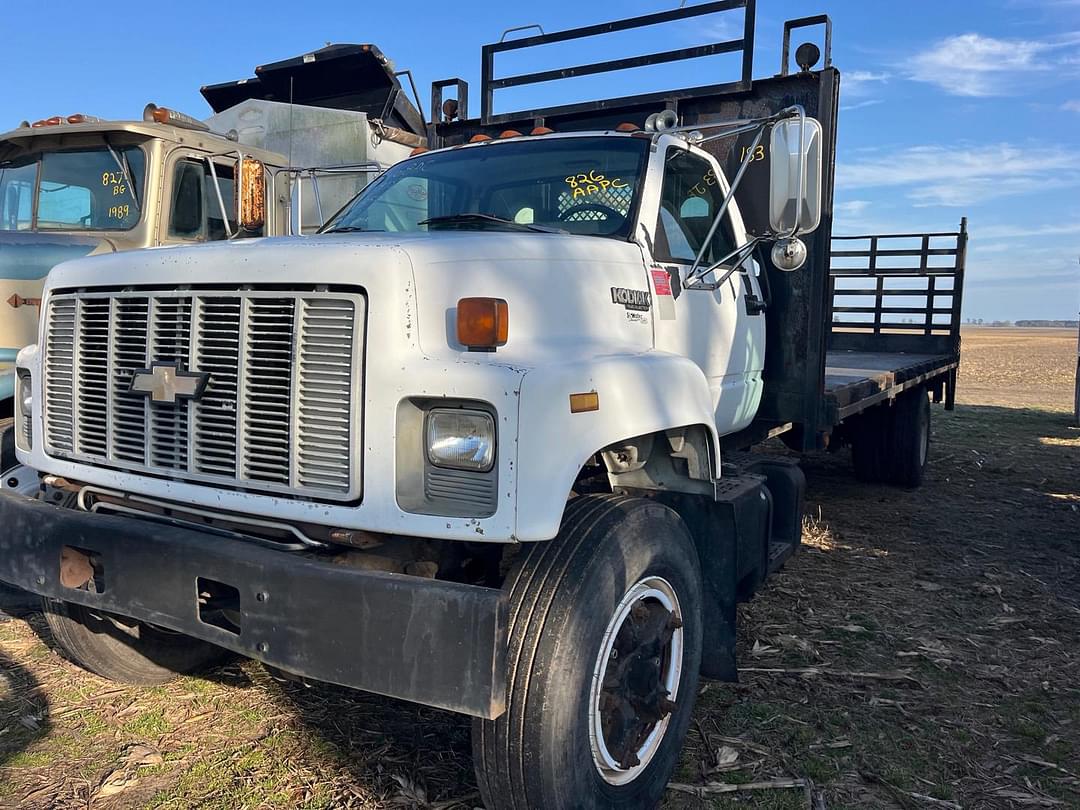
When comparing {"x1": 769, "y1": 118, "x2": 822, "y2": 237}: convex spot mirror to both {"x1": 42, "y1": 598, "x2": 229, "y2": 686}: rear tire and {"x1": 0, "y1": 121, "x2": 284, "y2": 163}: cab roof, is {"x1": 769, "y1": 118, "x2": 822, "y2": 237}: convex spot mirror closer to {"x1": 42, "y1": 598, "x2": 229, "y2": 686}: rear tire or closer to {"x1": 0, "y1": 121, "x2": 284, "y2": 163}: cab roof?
{"x1": 42, "y1": 598, "x2": 229, "y2": 686}: rear tire

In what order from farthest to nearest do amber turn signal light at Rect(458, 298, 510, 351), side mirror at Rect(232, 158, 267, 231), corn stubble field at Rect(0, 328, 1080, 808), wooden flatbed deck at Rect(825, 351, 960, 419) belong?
wooden flatbed deck at Rect(825, 351, 960, 419)
side mirror at Rect(232, 158, 267, 231)
corn stubble field at Rect(0, 328, 1080, 808)
amber turn signal light at Rect(458, 298, 510, 351)

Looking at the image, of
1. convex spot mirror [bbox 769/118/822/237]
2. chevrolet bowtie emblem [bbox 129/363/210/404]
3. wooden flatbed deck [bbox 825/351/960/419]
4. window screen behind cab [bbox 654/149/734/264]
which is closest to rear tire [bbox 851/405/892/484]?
wooden flatbed deck [bbox 825/351/960/419]

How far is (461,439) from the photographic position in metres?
2.34

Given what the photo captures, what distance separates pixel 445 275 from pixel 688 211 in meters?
1.74

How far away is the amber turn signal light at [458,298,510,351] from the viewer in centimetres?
242

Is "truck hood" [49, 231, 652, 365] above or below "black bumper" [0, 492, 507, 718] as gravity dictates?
above

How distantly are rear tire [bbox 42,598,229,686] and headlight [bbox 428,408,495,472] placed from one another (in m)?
1.84

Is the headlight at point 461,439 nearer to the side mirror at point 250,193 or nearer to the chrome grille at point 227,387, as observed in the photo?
the chrome grille at point 227,387

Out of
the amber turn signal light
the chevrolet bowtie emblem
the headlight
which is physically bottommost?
the headlight

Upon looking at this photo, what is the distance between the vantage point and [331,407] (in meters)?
2.42

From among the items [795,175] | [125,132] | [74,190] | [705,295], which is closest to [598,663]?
[705,295]

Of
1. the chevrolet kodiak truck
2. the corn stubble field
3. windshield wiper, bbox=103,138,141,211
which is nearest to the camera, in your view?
the chevrolet kodiak truck

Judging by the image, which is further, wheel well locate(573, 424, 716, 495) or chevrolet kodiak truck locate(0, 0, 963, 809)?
wheel well locate(573, 424, 716, 495)

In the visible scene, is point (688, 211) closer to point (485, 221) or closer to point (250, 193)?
point (485, 221)
